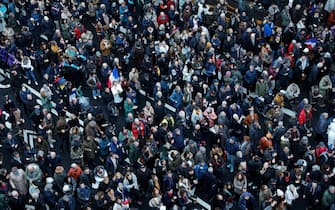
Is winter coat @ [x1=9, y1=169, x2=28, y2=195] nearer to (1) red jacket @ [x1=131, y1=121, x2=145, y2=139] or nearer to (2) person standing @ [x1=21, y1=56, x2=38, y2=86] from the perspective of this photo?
(1) red jacket @ [x1=131, y1=121, x2=145, y2=139]

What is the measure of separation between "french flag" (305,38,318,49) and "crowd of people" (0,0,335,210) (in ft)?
0.13

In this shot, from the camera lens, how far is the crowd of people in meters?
23.2

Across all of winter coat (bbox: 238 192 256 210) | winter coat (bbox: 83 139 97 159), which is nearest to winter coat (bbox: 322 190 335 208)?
winter coat (bbox: 238 192 256 210)

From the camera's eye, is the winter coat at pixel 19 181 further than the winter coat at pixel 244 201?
Yes

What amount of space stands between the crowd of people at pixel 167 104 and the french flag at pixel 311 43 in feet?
0.13

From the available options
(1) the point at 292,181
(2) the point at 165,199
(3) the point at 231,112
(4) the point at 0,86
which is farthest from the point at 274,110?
(4) the point at 0,86

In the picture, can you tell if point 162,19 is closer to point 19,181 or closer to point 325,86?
point 325,86

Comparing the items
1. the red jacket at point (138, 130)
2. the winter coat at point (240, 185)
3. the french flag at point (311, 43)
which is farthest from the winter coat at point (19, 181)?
the french flag at point (311, 43)

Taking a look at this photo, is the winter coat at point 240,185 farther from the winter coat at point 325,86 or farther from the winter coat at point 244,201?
the winter coat at point 325,86

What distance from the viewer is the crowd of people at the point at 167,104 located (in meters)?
23.2

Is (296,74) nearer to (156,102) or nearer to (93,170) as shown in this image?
(156,102)

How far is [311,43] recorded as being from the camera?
27.6m

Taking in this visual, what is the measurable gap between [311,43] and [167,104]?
609 cm

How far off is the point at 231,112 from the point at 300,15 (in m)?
6.74
